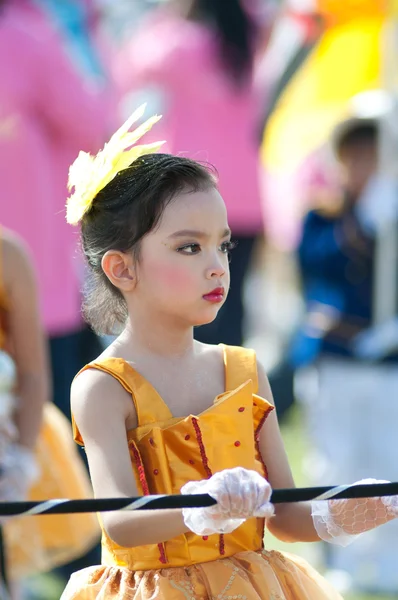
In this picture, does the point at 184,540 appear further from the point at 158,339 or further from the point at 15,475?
the point at 15,475

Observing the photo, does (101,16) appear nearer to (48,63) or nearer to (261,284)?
(48,63)

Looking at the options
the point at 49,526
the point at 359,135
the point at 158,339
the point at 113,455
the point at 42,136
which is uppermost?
the point at 42,136

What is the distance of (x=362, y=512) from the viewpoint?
2.00 m

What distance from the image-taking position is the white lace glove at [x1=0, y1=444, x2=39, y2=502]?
2939mm

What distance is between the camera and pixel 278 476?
2.16 meters

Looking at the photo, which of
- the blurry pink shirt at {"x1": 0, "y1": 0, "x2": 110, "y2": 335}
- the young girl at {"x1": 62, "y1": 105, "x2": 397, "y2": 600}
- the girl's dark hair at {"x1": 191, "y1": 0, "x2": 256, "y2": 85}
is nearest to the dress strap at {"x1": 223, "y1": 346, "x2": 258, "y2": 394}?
the young girl at {"x1": 62, "y1": 105, "x2": 397, "y2": 600}

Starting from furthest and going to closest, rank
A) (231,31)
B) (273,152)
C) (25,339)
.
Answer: (273,152)
(231,31)
(25,339)

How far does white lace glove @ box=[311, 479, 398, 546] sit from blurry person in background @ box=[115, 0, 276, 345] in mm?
3339

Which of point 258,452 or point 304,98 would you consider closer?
point 258,452

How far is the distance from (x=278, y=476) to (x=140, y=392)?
1.06ft

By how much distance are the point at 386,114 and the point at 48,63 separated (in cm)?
137

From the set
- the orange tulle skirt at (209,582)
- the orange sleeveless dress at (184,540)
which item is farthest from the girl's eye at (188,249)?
the orange tulle skirt at (209,582)

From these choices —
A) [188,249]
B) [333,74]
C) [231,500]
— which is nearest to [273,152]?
[333,74]

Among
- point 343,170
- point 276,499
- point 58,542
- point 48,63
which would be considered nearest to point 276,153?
point 343,170
